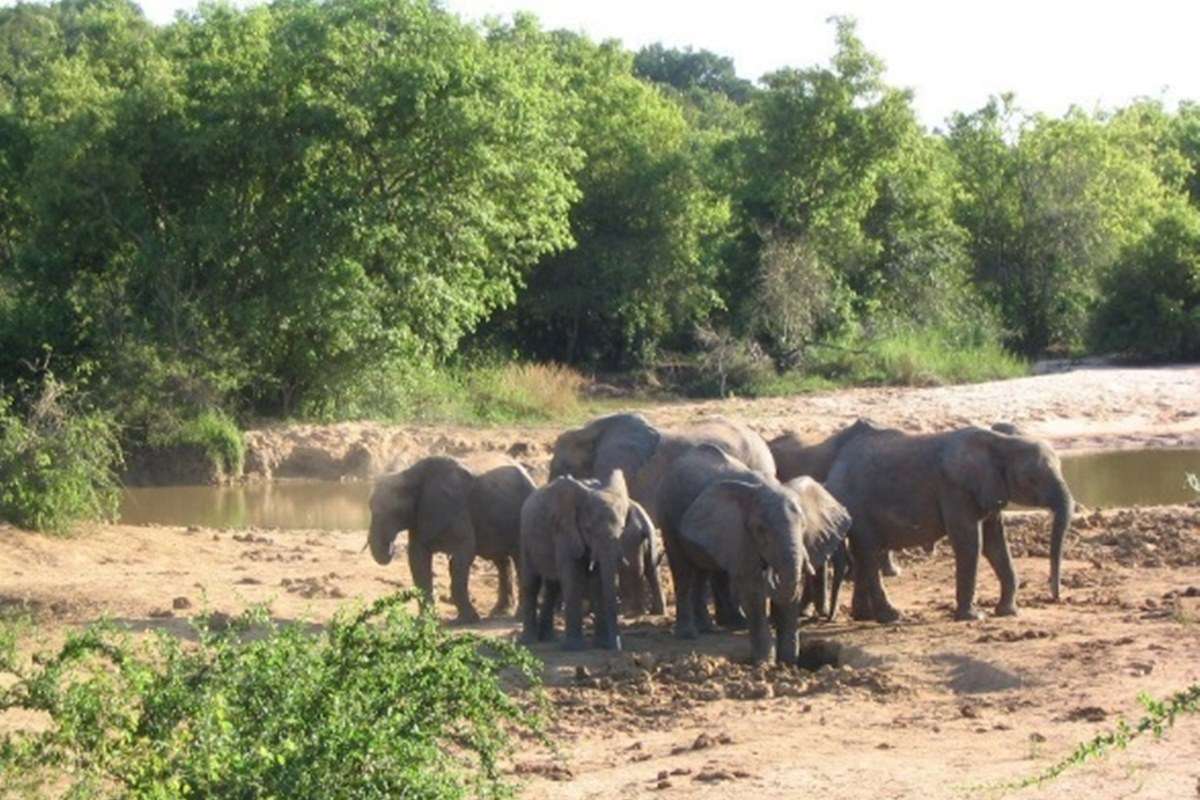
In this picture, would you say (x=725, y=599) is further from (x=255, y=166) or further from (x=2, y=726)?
(x=255, y=166)

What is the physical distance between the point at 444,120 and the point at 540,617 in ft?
54.2

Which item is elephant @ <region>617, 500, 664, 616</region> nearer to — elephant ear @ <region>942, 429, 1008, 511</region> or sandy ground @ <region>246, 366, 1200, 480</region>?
elephant ear @ <region>942, 429, 1008, 511</region>

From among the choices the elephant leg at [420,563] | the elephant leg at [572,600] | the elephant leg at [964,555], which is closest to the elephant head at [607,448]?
the elephant leg at [420,563]

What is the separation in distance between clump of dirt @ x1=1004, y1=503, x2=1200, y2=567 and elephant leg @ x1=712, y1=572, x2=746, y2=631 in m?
4.05

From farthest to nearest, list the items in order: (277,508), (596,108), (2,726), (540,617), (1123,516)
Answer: (596,108)
(277,508)
(1123,516)
(540,617)
(2,726)

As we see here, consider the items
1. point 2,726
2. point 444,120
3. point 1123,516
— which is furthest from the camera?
point 444,120

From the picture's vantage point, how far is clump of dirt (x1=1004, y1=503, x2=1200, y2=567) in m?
18.8

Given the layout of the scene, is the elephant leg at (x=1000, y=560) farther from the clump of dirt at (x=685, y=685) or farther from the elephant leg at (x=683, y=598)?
the elephant leg at (x=683, y=598)

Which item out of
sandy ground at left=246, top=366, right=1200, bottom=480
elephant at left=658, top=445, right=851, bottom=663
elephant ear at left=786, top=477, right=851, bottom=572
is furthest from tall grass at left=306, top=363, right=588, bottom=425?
elephant ear at left=786, top=477, right=851, bottom=572

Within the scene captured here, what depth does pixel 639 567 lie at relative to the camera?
16234mm

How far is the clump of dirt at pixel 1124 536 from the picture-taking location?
18828 millimetres

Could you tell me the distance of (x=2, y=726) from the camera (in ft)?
38.0

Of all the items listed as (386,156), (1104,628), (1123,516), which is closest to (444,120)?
(386,156)

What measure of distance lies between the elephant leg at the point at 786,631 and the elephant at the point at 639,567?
1.39m
